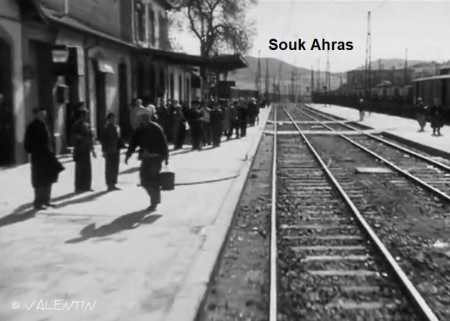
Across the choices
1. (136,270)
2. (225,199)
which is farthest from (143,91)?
(136,270)

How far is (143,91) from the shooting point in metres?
27.7

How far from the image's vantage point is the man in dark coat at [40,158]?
9.55 metres

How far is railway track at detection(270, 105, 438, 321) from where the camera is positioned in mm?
5520

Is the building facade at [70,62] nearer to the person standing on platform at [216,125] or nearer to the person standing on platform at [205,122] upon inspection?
the person standing on platform at [205,122]

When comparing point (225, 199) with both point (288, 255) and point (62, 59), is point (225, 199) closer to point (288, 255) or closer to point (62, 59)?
point (288, 255)

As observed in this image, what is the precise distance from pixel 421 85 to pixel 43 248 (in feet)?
148

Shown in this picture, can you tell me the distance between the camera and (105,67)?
2144 cm

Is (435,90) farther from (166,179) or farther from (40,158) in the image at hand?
(40,158)

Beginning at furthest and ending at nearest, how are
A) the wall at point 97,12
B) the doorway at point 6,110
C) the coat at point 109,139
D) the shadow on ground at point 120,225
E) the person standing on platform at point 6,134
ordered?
1. the wall at point 97,12
2. the person standing on platform at point 6,134
3. the doorway at point 6,110
4. the coat at point 109,139
5. the shadow on ground at point 120,225

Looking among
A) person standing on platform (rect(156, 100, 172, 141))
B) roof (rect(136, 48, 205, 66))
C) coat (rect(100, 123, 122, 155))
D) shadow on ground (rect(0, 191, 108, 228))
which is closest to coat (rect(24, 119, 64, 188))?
shadow on ground (rect(0, 191, 108, 228))

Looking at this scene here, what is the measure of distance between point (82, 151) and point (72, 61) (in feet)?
22.2

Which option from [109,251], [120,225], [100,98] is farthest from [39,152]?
[100,98]

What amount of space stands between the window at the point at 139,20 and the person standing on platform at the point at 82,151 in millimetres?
17033

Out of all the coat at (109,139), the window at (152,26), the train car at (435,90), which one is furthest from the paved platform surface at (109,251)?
the train car at (435,90)
